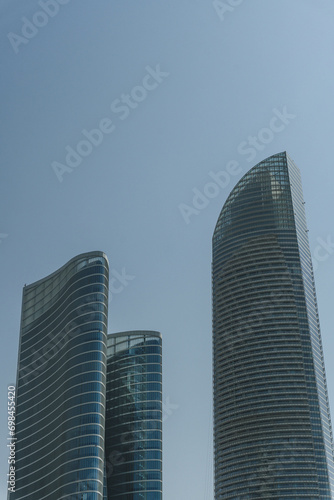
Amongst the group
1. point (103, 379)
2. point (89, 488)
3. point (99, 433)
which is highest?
point (103, 379)

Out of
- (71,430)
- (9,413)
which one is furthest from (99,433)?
(9,413)

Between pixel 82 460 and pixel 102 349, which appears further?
pixel 102 349

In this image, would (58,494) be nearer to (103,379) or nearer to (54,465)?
(54,465)

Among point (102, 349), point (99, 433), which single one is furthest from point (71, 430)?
point (102, 349)

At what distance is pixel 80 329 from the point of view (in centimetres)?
19975

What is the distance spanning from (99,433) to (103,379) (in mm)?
14125

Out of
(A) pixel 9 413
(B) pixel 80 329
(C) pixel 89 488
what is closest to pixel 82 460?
(C) pixel 89 488

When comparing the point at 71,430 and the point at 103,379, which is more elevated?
the point at 103,379

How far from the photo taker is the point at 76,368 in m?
195

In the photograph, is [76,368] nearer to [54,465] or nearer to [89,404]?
[89,404]

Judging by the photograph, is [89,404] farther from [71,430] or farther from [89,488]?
[89,488]

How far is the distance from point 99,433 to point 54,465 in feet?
60.3

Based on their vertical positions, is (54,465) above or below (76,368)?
below

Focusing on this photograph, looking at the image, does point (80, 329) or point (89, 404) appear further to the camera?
point (80, 329)
